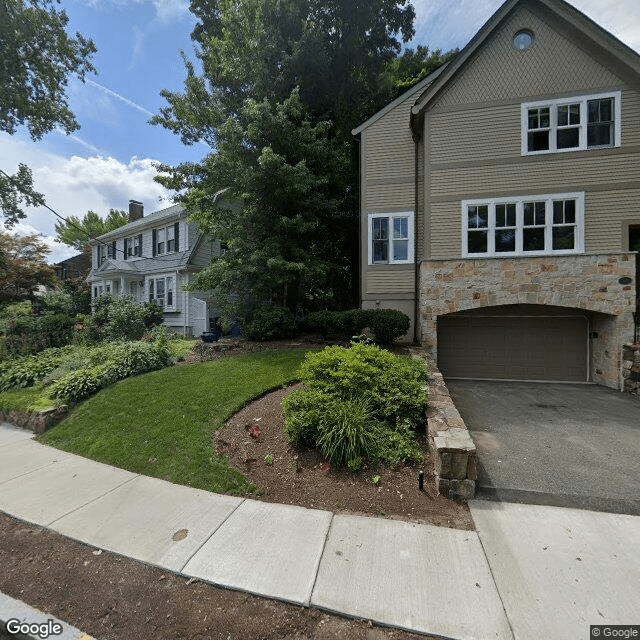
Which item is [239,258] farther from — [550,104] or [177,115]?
[550,104]

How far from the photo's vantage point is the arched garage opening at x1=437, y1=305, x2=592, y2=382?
9.73 metres

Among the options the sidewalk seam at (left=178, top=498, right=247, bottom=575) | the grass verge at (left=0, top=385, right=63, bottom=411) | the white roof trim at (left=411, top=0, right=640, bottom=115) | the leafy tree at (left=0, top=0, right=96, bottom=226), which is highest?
the leafy tree at (left=0, top=0, right=96, bottom=226)

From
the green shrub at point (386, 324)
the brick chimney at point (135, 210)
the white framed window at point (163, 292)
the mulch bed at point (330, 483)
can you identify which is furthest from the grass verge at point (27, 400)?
the brick chimney at point (135, 210)

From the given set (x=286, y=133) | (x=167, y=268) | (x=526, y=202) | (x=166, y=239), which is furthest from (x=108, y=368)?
(x=166, y=239)

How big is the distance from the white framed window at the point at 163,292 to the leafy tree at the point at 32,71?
6946 mm

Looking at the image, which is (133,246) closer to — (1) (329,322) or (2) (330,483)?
(1) (329,322)

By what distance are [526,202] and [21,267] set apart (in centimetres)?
2306

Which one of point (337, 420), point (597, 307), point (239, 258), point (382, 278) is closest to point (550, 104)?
point (597, 307)

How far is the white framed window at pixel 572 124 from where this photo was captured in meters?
8.84

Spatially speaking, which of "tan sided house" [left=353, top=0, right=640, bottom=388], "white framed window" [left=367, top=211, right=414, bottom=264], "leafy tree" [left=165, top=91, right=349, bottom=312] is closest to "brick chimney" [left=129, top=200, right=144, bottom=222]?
"leafy tree" [left=165, top=91, right=349, bottom=312]

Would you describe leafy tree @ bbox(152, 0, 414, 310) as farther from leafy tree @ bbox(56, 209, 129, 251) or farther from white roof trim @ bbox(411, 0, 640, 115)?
leafy tree @ bbox(56, 209, 129, 251)

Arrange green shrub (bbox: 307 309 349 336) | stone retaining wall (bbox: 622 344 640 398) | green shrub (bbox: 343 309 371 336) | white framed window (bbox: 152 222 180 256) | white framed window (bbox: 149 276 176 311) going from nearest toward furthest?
stone retaining wall (bbox: 622 344 640 398) < green shrub (bbox: 343 309 371 336) < green shrub (bbox: 307 309 349 336) < white framed window (bbox: 149 276 176 311) < white framed window (bbox: 152 222 180 256)

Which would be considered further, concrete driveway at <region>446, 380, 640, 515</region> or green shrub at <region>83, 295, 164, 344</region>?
green shrub at <region>83, 295, 164, 344</region>

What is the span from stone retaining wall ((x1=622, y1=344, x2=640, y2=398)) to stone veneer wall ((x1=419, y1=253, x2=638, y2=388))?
137mm
